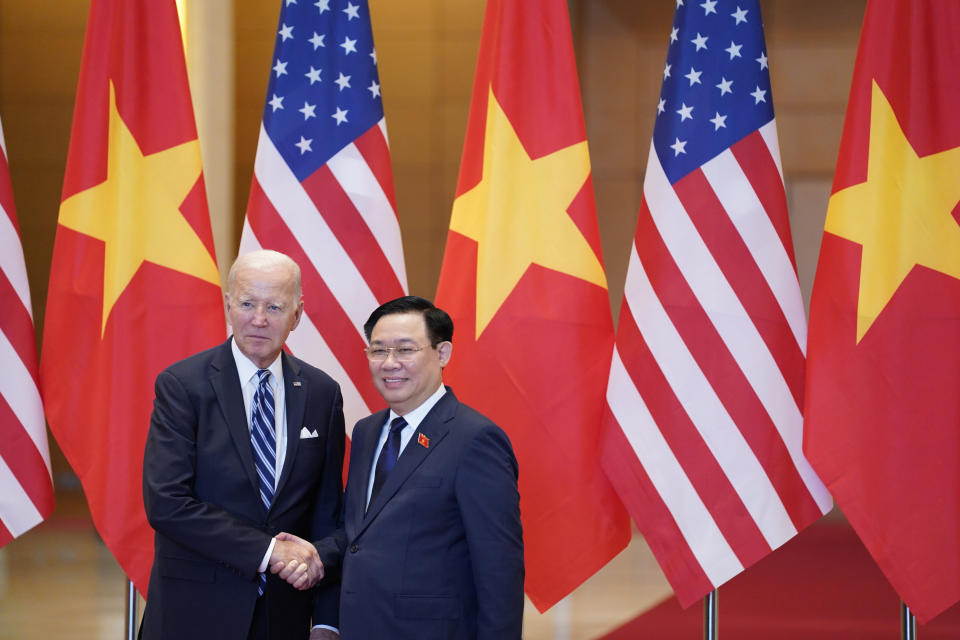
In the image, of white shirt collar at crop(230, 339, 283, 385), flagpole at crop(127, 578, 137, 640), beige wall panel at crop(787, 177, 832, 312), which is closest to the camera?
white shirt collar at crop(230, 339, 283, 385)

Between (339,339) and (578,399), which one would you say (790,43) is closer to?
(578,399)

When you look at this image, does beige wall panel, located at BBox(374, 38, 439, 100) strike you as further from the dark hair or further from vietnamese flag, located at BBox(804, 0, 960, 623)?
the dark hair

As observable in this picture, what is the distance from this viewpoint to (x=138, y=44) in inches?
126

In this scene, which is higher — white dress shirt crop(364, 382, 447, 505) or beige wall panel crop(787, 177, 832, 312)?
beige wall panel crop(787, 177, 832, 312)

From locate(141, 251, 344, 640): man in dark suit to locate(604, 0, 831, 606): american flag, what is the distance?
104 cm

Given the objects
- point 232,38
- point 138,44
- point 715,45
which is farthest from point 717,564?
point 232,38

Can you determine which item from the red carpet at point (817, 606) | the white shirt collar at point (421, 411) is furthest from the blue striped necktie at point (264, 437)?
the red carpet at point (817, 606)

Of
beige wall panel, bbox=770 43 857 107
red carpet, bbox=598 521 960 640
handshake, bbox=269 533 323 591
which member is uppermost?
beige wall panel, bbox=770 43 857 107

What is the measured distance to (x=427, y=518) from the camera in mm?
2162

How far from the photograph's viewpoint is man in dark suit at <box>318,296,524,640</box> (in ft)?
6.97

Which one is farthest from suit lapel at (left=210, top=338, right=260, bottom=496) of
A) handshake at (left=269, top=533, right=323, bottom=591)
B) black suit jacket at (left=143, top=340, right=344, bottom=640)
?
handshake at (left=269, top=533, right=323, bottom=591)

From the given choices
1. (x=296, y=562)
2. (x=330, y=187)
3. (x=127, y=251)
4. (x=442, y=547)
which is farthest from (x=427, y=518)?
(x=127, y=251)

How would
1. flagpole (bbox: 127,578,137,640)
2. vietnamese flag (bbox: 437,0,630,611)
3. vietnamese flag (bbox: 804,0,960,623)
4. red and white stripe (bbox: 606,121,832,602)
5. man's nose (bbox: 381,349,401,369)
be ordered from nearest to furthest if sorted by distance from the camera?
man's nose (bbox: 381,349,401,369) → vietnamese flag (bbox: 804,0,960,623) → red and white stripe (bbox: 606,121,832,602) → vietnamese flag (bbox: 437,0,630,611) → flagpole (bbox: 127,578,137,640)

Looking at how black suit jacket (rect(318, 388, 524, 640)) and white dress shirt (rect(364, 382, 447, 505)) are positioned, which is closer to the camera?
black suit jacket (rect(318, 388, 524, 640))
